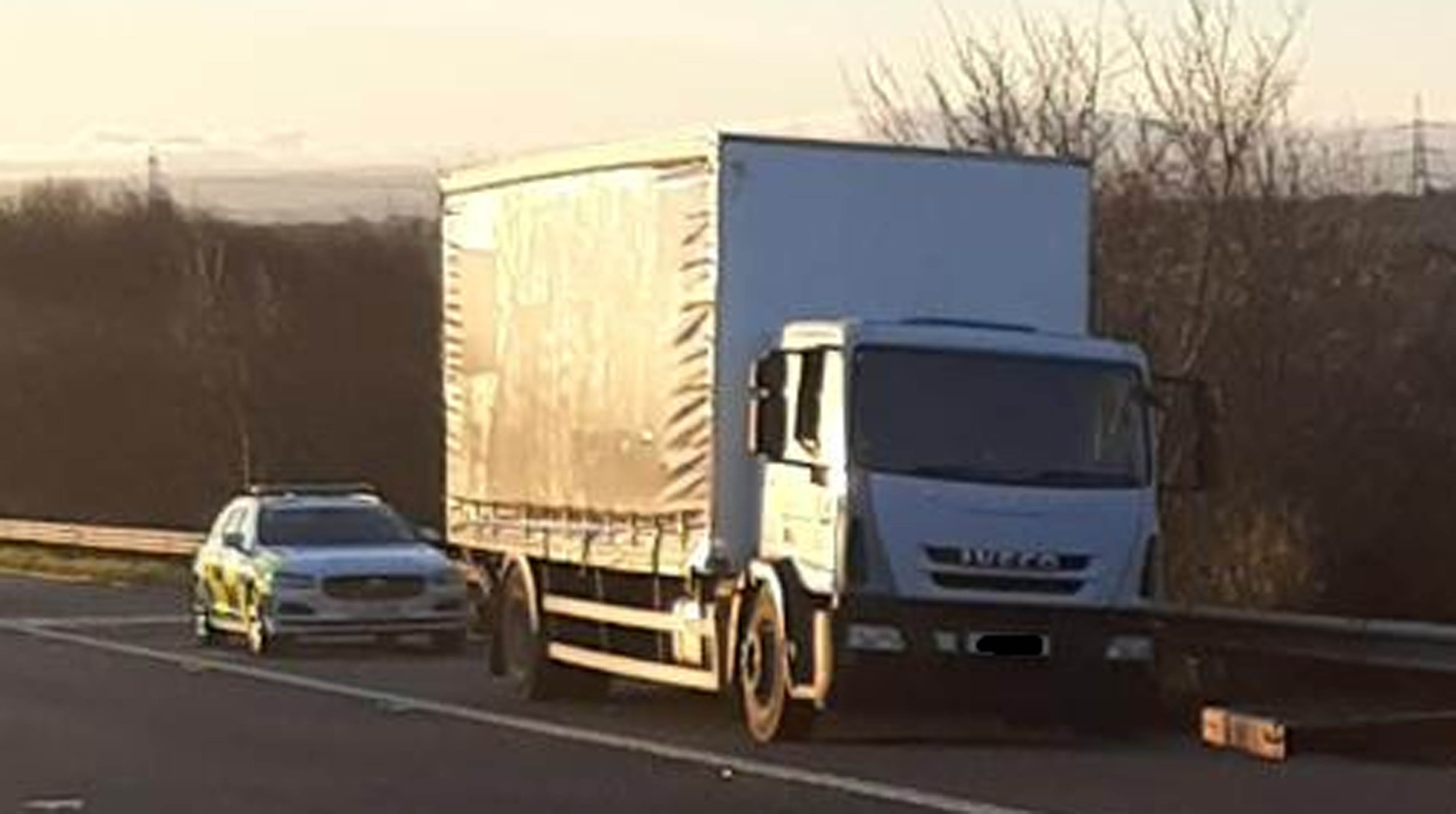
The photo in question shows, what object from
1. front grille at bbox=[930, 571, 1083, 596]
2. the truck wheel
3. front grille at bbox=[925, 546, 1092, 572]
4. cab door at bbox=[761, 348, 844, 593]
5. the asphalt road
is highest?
cab door at bbox=[761, 348, 844, 593]

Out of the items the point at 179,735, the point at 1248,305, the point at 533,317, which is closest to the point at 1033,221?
the point at 533,317

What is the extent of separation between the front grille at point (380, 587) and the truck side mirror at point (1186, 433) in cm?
832

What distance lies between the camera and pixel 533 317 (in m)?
24.0

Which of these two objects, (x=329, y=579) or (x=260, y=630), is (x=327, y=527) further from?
(x=260, y=630)

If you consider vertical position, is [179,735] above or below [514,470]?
below

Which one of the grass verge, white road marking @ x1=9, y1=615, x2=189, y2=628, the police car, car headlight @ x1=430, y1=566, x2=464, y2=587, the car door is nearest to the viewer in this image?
the police car

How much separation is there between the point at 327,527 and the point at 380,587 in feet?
4.64

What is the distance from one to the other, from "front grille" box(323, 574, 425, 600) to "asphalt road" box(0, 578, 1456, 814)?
3.26 meters

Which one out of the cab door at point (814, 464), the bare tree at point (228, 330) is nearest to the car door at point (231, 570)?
the cab door at point (814, 464)

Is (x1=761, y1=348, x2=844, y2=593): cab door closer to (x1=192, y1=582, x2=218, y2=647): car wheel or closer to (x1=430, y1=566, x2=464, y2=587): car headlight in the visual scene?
(x1=430, y1=566, x2=464, y2=587): car headlight

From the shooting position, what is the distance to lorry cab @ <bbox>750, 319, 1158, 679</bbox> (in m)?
19.9

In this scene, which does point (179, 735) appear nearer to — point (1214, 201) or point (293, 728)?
point (293, 728)

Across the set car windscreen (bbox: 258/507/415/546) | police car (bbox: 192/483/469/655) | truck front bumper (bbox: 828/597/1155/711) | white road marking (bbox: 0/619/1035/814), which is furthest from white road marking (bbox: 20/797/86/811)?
car windscreen (bbox: 258/507/415/546)

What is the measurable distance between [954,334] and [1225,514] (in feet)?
26.9
